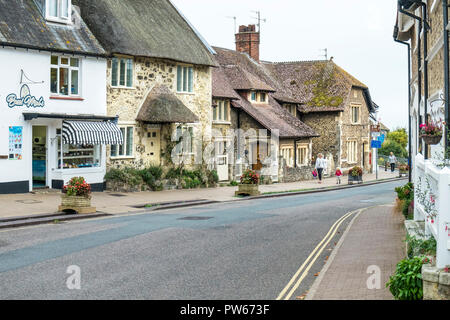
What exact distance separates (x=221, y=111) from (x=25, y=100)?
16.2m

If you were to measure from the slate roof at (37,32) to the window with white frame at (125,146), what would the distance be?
13.5 ft

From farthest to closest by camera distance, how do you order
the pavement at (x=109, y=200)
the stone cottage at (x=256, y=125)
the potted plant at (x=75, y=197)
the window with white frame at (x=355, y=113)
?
the window with white frame at (x=355, y=113), the stone cottage at (x=256, y=125), the pavement at (x=109, y=200), the potted plant at (x=75, y=197)

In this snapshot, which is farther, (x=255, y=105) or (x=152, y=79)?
(x=255, y=105)

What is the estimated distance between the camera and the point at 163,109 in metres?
29.1

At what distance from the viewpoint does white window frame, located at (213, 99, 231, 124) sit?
3731 cm

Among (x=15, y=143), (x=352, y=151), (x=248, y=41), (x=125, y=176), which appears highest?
(x=248, y=41)

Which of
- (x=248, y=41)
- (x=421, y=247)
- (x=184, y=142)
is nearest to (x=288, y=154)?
(x=248, y=41)

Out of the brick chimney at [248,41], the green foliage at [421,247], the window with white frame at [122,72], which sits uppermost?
the brick chimney at [248,41]

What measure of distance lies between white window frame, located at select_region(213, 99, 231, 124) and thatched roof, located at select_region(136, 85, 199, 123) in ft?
22.3

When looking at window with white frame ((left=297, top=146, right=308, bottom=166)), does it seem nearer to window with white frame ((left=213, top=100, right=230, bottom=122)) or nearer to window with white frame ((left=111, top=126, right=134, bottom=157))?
window with white frame ((left=213, top=100, right=230, bottom=122))

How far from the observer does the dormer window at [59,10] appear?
25.2 meters

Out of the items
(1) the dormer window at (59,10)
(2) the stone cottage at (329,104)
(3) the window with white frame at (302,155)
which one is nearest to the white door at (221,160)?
(3) the window with white frame at (302,155)

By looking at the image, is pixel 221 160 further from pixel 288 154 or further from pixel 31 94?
pixel 31 94

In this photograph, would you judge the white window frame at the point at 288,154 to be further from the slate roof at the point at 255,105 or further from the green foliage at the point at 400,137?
the green foliage at the point at 400,137
